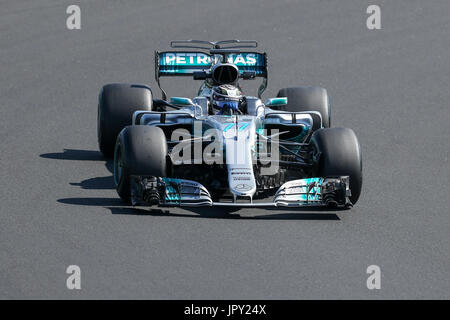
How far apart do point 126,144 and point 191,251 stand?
2.05m

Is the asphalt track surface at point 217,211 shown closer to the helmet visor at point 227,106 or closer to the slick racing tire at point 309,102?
the slick racing tire at point 309,102

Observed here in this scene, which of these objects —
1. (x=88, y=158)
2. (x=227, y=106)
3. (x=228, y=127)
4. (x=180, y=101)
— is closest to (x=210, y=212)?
(x=228, y=127)

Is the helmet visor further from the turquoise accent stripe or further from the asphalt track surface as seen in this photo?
the asphalt track surface

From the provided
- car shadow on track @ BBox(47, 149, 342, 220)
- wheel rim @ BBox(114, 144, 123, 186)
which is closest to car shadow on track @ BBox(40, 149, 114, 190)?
wheel rim @ BBox(114, 144, 123, 186)

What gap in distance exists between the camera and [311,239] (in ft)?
39.9

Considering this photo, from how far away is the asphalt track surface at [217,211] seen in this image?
10828 mm

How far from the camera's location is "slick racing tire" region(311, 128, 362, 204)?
13.2 metres

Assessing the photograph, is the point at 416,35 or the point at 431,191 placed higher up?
the point at 416,35

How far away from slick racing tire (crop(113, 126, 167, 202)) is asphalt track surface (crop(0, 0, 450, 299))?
1.15ft

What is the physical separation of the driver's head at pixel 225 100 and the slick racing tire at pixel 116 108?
128cm

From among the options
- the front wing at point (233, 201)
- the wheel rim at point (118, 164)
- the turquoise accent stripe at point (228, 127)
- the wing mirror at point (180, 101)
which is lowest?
the front wing at point (233, 201)

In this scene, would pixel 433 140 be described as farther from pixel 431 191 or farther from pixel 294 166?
pixel 294 166

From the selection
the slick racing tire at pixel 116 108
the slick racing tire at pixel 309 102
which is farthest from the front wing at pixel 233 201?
the slick racing tire at pixel 309 102
